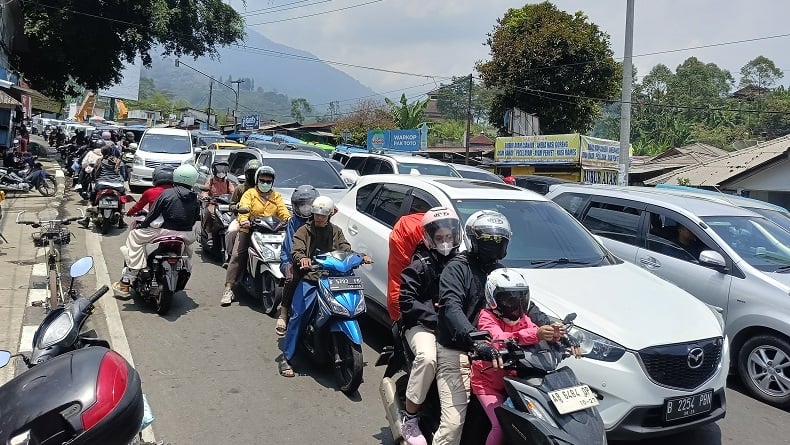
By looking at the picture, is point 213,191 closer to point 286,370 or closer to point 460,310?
point 286,370

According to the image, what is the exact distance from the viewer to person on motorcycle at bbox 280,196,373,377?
5109mm

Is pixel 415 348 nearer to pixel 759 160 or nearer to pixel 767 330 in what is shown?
pixel 767 330

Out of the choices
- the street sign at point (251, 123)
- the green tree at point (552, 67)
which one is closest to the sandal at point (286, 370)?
the green tree at point (552, 67)

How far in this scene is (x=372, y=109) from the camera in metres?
46.8

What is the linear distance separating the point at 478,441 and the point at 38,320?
4800 millimetres

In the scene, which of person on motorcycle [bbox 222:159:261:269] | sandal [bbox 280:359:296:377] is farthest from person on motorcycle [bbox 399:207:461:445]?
person on motorcycle [bbox 222:159:261:269]

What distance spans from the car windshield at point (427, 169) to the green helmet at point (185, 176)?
6.07m

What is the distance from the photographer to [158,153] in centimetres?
1695

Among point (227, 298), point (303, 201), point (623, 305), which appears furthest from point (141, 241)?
point (623, 305)

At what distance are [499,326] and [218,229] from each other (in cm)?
672

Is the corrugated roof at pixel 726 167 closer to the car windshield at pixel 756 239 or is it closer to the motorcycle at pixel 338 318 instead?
the car windshield at pixel 756 239

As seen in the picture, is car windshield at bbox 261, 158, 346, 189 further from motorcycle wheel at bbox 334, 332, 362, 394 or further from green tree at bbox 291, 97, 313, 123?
green tree at bbox 291, 97, 313, 123

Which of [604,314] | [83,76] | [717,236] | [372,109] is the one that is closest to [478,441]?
[604,314]

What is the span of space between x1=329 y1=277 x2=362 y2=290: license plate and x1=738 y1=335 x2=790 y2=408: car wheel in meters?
3.77
